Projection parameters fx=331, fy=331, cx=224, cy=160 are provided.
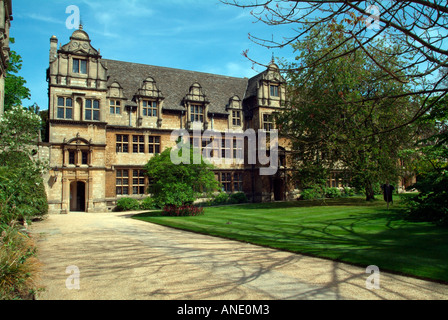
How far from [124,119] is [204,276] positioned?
964 inches

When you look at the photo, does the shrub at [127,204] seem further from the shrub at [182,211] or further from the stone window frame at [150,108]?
the stone window frame at [150,108]

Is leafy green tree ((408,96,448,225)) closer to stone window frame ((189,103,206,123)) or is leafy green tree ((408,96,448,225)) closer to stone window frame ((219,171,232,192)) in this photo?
stone window frame ((219,171,232,192))

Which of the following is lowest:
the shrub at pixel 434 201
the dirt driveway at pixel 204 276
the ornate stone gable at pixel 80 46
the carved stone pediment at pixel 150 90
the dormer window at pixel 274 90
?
the dirt driveway at pixel 204 276

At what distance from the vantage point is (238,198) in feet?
103

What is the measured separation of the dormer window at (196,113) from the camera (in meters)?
31.6

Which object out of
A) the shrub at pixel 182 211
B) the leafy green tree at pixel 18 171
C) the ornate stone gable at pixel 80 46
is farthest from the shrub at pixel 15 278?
the ornate stone gable at pixel 80 46

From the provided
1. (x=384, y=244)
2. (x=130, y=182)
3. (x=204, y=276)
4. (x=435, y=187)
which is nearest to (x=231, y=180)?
(x=130, y=182)

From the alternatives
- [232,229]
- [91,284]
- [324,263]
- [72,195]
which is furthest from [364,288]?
[72,195]

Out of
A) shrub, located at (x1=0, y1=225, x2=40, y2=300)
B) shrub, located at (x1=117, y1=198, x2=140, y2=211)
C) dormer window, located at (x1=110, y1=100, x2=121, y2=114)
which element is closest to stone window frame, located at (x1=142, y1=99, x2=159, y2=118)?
dormer window, located at (x1=110, y1=100, x2=121, y2=114)

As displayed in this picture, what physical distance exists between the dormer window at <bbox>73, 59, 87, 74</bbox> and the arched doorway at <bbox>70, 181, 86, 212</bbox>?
9236 mm

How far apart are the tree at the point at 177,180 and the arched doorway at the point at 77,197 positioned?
11.0 meters

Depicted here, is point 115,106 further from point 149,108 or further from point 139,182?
point 139,182

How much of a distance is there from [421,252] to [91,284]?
24.6 feet
